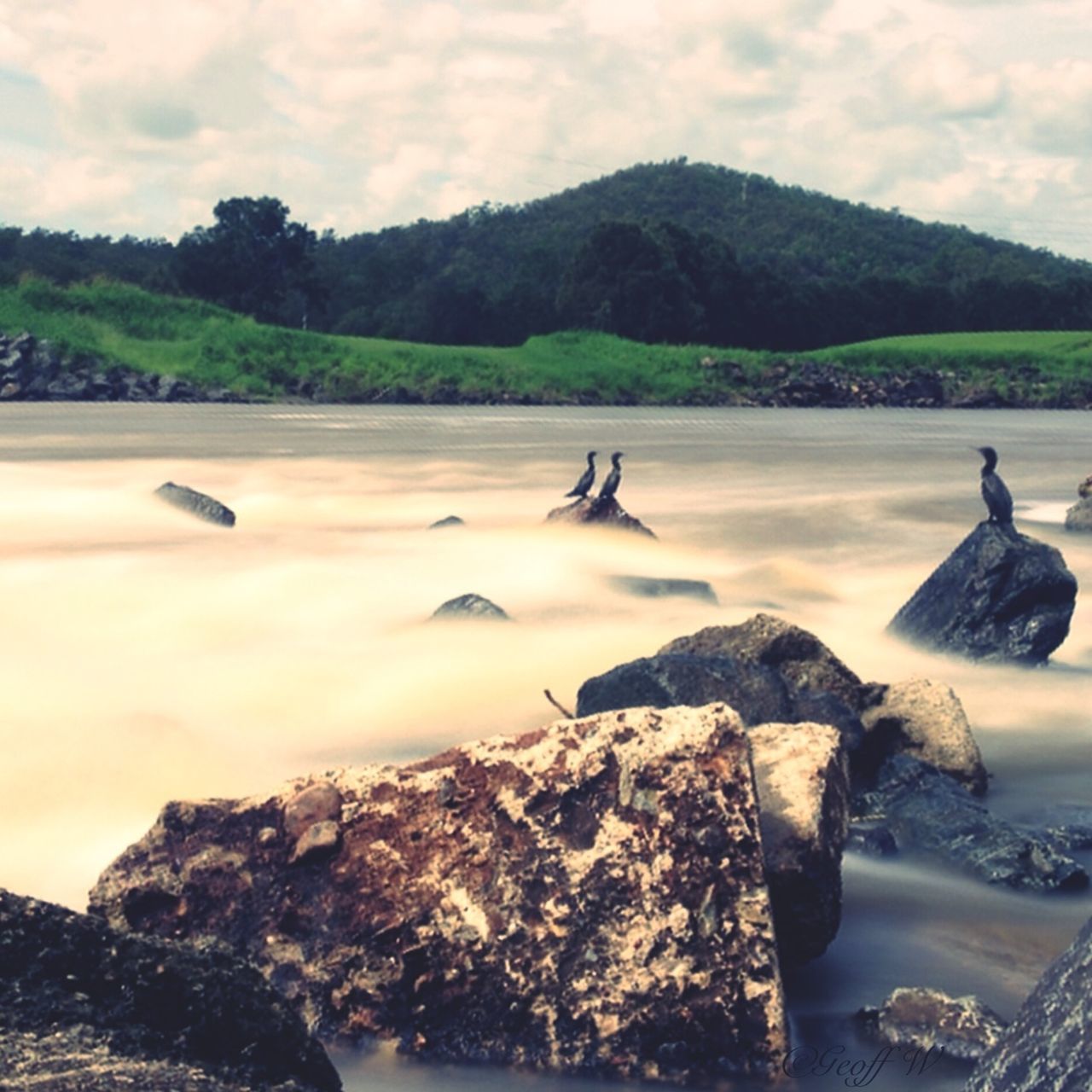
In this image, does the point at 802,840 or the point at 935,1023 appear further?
the point at 802,840

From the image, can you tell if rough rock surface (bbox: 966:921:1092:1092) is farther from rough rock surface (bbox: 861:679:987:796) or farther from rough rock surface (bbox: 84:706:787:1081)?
rough rock surface (bbox: 861:679:987:796)

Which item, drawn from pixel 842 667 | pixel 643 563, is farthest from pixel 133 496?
pixel 842 667

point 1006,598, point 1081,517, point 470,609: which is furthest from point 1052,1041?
point 1081,517

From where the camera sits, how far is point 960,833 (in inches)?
233

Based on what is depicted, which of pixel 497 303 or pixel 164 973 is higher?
pixel 497 303

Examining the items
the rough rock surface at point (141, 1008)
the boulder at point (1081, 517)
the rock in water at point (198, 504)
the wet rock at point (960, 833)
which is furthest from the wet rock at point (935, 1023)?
the boulder at point (1081, 517)

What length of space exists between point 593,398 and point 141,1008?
60.9m

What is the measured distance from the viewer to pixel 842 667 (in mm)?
7250

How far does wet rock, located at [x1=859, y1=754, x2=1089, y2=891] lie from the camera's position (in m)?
5.59

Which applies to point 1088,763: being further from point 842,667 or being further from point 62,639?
point 62,639

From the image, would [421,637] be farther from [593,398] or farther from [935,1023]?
[593,398]

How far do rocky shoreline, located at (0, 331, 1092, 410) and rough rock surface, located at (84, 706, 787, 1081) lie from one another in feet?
172

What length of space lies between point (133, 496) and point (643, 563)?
8648mm

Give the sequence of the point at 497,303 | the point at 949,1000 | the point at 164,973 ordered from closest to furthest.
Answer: the point at 164,973 < the point at 949,1000 < the point at 497,303
